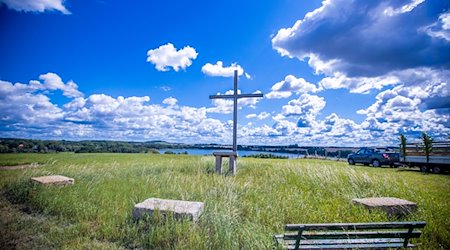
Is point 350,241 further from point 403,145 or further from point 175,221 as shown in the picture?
point 403,145

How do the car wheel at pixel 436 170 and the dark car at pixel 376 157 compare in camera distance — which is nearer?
the car wheel at pixel 436 170

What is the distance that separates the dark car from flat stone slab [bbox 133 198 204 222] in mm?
18406

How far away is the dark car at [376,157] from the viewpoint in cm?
1839

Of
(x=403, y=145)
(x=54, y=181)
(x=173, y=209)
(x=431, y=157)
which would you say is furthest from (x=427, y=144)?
(x=54, y=181)

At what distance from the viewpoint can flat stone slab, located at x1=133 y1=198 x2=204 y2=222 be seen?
399 cm

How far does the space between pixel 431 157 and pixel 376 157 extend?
5228 millimetres

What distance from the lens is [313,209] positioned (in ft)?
16.1

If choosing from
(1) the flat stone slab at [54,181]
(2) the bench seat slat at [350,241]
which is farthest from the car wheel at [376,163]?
(1) the flat stone slab at [54,181]

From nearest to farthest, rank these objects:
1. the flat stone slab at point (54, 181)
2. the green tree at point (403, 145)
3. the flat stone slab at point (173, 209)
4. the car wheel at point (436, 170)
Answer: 1. the flat stone slab at point (173, 209)
2. the flat stone slab at point (54, 181)
3. the car wheel at point (436, 170)
4. the green tree at point (403, 145)

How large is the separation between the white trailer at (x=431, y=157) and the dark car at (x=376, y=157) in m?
2.25

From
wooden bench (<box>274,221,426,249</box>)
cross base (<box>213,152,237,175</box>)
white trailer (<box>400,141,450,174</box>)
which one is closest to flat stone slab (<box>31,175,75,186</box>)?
cross base (<box>213,152,237,175</box>)

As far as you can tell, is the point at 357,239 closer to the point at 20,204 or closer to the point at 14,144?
the point at 14,144

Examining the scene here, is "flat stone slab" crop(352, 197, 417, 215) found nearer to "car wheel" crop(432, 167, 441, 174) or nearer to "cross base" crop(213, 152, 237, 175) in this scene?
"cross base" crop(213, 152, 237, 175)

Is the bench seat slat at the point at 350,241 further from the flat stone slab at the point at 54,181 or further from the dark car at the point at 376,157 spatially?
the dark car at the point at 376,157
